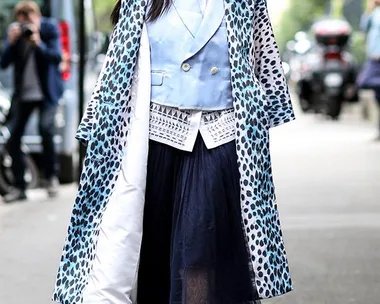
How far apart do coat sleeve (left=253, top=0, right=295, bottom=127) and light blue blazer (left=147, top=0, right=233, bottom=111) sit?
0.22m

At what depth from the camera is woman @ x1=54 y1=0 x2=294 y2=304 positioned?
4.22 metres

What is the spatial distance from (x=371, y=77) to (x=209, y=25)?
11.8 metres

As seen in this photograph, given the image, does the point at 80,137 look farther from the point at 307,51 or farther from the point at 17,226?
the point at 307,51

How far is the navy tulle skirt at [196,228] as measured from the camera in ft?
13.8

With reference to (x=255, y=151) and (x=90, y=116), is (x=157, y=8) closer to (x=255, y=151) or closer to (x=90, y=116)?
(x=90, y=116)

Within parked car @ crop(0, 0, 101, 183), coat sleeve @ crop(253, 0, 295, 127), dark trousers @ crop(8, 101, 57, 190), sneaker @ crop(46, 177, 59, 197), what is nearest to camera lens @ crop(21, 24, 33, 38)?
dark trousers @ crop(8, 101, 57, 190)

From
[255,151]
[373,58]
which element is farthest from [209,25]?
[373,58]

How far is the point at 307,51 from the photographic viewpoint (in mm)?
30266

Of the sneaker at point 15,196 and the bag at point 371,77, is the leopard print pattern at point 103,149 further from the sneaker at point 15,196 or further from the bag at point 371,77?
the bag at point 371,77

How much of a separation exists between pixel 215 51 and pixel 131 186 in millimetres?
532

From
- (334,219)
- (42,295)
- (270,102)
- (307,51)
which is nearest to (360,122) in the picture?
(307,51)

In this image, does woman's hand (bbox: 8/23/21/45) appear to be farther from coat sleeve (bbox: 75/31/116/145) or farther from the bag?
the bag

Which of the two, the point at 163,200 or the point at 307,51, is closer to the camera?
the point at 163,200

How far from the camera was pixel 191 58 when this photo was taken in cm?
423
